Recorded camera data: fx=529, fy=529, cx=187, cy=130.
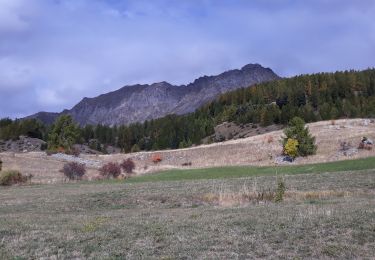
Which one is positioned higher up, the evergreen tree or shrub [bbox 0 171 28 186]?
the evergreen tree

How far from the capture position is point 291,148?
242 ft

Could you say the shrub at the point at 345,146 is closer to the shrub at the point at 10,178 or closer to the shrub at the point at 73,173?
the shrub at the point at 73,173

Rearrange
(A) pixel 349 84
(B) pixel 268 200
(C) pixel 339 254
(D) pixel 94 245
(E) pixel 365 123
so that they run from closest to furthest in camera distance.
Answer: (C) pixel 339 254 < (D) pixel 94 245 < (B) pixel 268 200 < (E) pixel 365 123 < (A) pixel 349 84

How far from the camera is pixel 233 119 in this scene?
171m

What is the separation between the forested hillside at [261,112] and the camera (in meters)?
148

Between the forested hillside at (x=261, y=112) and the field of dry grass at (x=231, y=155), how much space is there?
143 ft

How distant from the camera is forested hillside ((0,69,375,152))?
486 feet

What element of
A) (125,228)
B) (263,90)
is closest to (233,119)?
(263,90)

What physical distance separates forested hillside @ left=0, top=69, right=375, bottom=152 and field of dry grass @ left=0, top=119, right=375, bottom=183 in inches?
1719

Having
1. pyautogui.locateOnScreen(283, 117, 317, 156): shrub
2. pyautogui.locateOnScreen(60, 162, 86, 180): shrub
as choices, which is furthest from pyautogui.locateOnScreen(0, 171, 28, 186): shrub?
pyautogui.locateOnScreen(283, 117, 317, 156): shrub

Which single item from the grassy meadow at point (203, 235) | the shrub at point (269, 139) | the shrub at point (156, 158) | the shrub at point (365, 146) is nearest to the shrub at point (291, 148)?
the shrub at point (365, 146)

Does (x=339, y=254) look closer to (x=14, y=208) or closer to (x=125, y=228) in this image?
(x=125, y=228)

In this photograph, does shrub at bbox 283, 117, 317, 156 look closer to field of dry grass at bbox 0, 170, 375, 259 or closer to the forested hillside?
field of dry grass at bbox 0, 170, 375, 259

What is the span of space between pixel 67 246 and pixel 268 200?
1423cm
